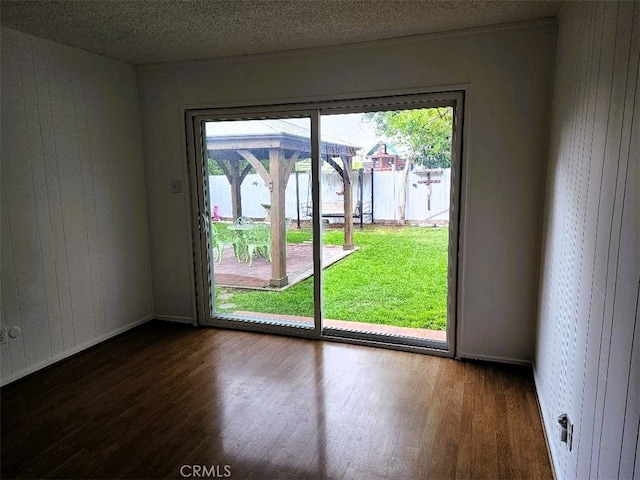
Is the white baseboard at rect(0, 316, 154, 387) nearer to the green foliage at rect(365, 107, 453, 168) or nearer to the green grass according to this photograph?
the green grass

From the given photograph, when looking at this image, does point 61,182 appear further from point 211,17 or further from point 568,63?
point 568,63

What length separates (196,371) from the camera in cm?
305

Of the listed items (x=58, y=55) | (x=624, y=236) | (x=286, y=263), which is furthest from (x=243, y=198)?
(x=624, y=236)

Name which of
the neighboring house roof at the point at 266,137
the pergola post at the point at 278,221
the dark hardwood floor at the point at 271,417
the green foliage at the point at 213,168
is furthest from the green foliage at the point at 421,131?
the dark hardwood floor at the point at 271,417

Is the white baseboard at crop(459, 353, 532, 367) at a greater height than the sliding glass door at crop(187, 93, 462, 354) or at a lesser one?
lesser

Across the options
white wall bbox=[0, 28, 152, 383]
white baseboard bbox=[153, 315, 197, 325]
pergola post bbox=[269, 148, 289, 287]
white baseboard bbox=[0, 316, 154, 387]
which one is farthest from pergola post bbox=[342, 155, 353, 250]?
white baseboard bbox=[0, 316, 154, 387]

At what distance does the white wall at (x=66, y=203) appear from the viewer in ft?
9.47

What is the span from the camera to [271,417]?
2451 millimetres

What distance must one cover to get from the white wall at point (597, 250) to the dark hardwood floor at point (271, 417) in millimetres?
407

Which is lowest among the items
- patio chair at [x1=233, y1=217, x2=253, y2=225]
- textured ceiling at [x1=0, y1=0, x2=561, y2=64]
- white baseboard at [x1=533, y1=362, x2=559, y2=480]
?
white baseboard at [x1=533, y1=362, x2=559, y2=480]

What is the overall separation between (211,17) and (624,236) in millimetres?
2589

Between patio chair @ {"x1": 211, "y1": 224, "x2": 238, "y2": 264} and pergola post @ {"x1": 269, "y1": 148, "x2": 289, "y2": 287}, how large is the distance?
0.41 m

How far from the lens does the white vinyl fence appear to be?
10.8 feet

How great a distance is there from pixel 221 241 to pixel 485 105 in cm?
255
